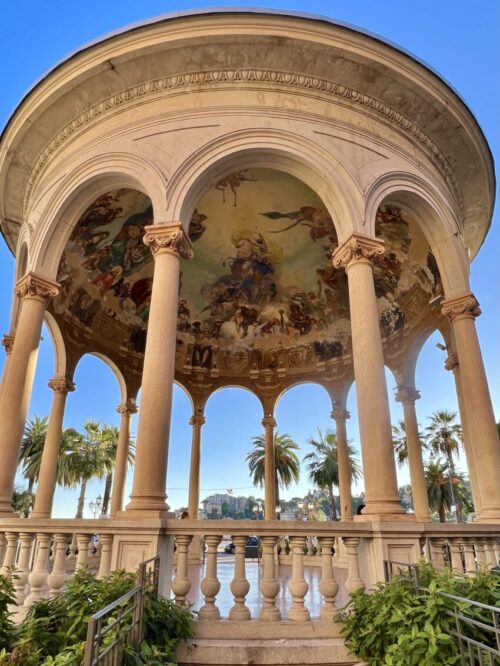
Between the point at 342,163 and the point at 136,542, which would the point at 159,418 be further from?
the point at 342,163

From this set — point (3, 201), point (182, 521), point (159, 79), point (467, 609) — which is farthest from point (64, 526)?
point (3, 201)

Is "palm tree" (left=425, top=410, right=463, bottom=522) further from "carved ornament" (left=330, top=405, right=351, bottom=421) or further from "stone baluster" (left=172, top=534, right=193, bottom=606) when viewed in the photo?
"stone baluster" (left=172, top=534, right=193, bottom=606)

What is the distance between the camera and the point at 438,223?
1130 centimetres

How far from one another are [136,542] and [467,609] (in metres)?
4.43

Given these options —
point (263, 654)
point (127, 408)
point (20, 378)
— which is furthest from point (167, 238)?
point (127, 408)

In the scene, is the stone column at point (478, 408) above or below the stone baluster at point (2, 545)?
above

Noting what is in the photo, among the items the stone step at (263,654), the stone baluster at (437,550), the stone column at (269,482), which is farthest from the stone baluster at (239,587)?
the stone column at (269,482)

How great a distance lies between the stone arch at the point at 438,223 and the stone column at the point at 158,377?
517 centimetres

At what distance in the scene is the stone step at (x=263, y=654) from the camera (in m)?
5.35

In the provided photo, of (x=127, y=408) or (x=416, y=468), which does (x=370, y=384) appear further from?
(x=127, y=408)

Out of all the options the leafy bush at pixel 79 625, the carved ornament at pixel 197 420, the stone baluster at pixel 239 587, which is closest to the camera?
the leafy bush at pixel 79 625

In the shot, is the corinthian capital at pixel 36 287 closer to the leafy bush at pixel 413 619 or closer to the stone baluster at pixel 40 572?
the stone baluster at pixel 40 572

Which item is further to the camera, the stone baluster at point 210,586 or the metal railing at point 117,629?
the stone baluster at point 210,586

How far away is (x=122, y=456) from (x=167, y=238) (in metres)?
12.2
